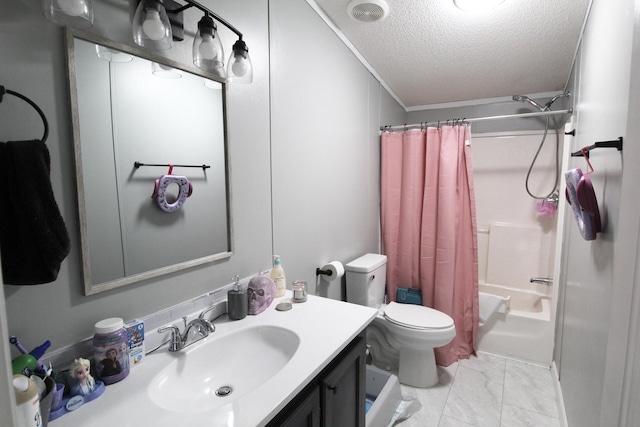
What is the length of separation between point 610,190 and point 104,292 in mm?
1601

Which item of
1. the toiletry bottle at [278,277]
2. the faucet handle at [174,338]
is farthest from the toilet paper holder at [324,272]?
the faucet handle at [174,338]

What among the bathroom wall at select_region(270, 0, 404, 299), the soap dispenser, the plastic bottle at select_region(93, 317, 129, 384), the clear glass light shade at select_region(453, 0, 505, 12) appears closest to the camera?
the plastic bottle at select_region(93, 317, 129, 384)

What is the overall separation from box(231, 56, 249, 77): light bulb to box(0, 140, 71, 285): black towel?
1.97ft

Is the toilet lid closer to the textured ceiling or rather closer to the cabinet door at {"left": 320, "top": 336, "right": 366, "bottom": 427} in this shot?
the cabinet door at {"left": 320, "top": 336, "right": 366, "bottom": 427}

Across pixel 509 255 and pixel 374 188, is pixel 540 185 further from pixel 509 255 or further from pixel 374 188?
pixel 374 188

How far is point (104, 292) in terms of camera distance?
33.1 inches

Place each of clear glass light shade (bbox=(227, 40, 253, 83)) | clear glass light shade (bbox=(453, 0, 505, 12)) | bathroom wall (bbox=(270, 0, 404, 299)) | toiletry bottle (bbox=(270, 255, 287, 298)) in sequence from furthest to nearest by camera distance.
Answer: clear glass light shade (bbox=(453, 0, 505, 12)) < bathroom wall (bbox=(270, 0, 404, 299)) < toiletry bottle (bbox=(270, 255, 287, 298)) < clear glass light shade (bbox=(227, 40, 253, 83))

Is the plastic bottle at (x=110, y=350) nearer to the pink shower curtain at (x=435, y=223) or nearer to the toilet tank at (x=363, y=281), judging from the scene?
the toilet tank at (x=363, y=281)


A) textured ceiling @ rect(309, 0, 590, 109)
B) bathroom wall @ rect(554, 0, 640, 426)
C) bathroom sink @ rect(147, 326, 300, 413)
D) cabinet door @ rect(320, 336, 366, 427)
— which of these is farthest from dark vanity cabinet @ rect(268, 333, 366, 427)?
textured ceiling @ rect(309, 0, 590, 109)

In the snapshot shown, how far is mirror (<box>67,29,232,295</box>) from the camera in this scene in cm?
80

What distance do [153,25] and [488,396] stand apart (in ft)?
8.70

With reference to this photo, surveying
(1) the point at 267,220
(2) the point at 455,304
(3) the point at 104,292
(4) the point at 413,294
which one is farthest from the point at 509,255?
(3) the point at 104,292

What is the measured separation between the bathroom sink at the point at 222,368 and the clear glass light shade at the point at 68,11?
892mm

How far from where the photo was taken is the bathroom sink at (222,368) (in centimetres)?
85
